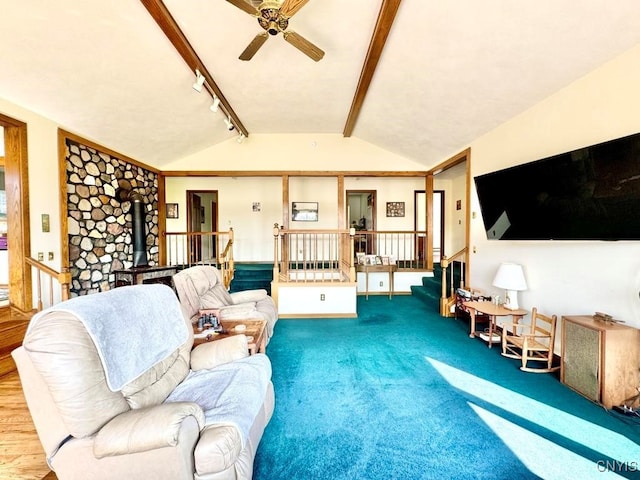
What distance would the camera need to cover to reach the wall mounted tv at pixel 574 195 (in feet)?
6.52

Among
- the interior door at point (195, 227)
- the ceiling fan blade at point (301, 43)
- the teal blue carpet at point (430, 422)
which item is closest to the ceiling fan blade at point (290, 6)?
the ceiling fan blade at point (301, 43)

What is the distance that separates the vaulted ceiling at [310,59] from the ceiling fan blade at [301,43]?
1.09 ft

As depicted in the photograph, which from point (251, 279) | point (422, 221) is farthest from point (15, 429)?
point (422, 221)

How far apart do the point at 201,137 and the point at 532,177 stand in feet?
16.5

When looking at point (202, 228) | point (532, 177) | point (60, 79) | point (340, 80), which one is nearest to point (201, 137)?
point (60, 79)

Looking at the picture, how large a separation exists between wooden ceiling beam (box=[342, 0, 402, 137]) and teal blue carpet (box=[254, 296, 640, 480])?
129 inches

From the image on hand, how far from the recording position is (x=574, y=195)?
7.75ft

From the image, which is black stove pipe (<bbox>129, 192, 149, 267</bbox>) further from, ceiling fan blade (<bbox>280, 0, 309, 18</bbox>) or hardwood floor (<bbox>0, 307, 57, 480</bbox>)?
ceiling fan blade (<bbox>280, 0, 309, 18</bbox>)

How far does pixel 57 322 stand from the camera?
118cm

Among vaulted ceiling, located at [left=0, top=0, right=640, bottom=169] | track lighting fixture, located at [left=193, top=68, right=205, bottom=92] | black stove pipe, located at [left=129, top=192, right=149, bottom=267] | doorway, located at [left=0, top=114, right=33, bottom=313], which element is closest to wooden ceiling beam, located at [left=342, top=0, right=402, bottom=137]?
vaulted ceiling, located at [left=0, top=0, right=640, bottom=169]

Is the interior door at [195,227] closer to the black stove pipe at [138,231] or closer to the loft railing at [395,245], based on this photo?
the black stove pipe at [138,231]

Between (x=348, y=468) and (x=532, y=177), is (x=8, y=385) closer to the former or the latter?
(x=348, y=468)

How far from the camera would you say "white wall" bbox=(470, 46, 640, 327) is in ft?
7.14

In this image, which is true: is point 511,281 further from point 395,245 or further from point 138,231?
point 138,231
